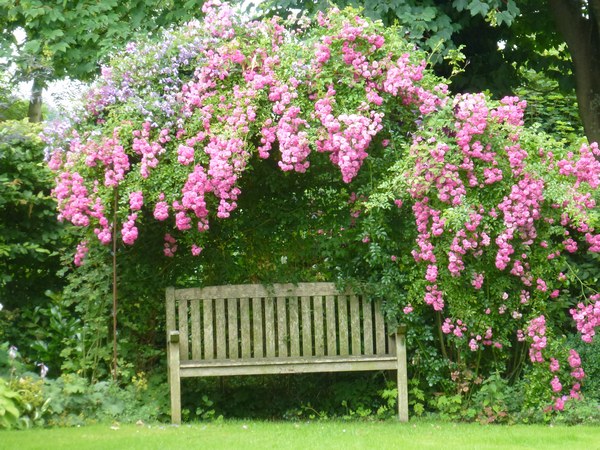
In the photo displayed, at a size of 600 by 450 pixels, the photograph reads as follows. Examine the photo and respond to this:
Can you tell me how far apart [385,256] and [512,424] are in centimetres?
165

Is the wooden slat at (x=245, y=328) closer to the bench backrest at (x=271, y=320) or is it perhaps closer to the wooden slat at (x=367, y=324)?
the bench backrest at (x=271, y=320)

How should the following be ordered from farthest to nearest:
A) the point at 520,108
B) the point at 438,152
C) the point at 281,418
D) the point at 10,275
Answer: the point at 10,275 → the point at 281,418 → the point at 520,108 → the point at 438,152

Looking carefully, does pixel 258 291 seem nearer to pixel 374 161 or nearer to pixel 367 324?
pixel 367 324

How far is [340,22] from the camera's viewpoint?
736 centimetres

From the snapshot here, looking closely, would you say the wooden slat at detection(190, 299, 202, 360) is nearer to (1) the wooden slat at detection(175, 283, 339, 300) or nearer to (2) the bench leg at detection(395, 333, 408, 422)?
(1) the wooden slat at detection(175, 283, 339, 300)

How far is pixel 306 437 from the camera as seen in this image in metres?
6.48

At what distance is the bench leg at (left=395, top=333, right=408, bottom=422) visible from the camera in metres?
7.41

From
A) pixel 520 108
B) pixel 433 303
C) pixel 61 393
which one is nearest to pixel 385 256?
pixel 433 303

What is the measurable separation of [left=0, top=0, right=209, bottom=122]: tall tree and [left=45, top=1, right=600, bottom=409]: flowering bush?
2.43m

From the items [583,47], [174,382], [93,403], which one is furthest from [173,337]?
[583,47]

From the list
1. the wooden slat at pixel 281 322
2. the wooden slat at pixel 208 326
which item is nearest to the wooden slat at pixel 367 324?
the wooden slat at pixel 281 322

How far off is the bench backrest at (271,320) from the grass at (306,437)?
2.44ft

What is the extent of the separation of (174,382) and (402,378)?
1829 mm

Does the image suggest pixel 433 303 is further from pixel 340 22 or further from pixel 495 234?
pixel 340 22
